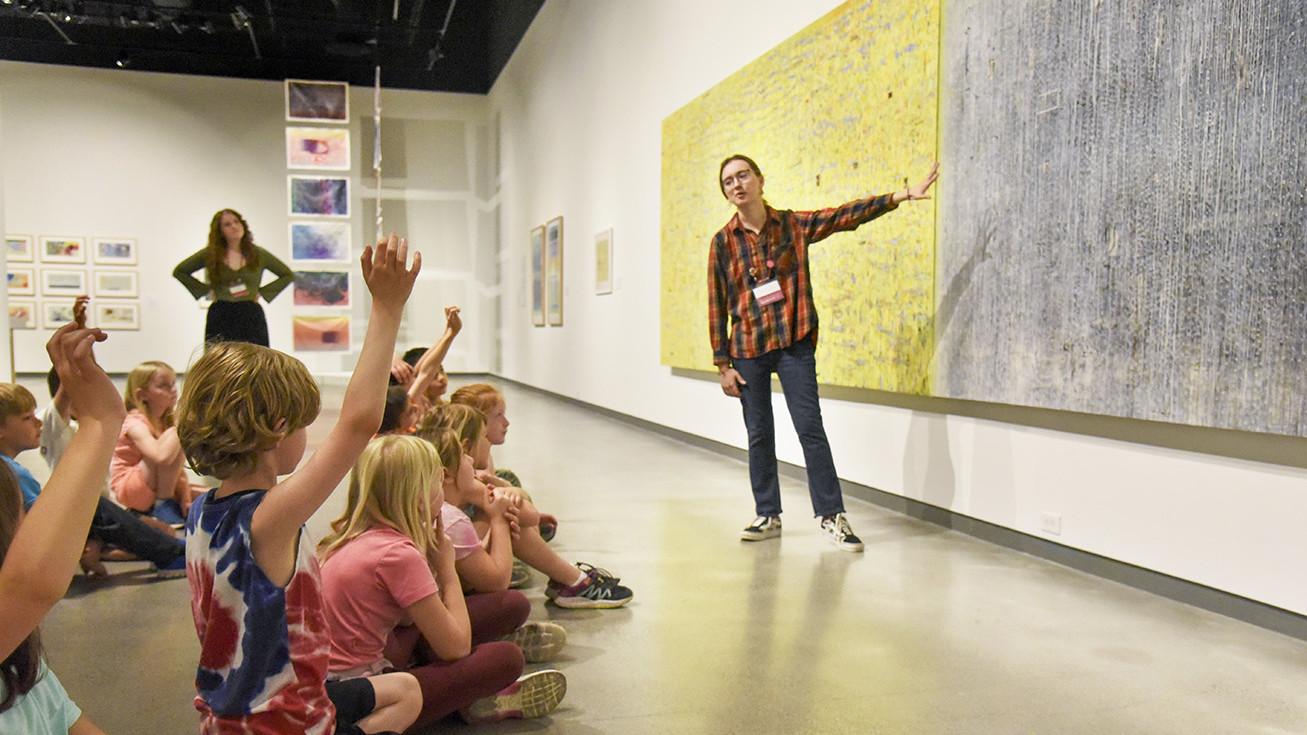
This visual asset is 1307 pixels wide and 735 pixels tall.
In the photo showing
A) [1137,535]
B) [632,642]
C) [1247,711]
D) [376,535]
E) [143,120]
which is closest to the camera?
→ [376,535]

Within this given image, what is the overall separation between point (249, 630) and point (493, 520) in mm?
1267

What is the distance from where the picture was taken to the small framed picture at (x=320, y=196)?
11.4 metres

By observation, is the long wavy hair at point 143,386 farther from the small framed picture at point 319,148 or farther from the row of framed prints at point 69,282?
the row of framed prints at point 69,282

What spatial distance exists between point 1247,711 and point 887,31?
10.5 feet

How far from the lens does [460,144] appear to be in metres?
15.6

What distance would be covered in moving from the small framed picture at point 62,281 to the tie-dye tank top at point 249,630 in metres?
15.8

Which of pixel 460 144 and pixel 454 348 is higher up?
pixel 460 144

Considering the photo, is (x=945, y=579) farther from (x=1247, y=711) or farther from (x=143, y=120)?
(x=143, y=120)

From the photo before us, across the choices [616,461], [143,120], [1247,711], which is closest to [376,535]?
[1247,711]

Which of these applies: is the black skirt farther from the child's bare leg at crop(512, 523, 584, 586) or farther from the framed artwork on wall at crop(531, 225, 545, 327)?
the framed artwork on wall at crop(531, 225, 545, 327)

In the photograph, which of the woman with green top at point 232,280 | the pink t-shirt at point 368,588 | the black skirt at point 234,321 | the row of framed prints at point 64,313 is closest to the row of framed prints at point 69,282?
the row of framed prints at point 64,313

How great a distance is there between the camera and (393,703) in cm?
166

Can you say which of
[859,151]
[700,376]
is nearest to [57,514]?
[859,151]

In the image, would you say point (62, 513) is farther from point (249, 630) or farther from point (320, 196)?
point (320, 196)
